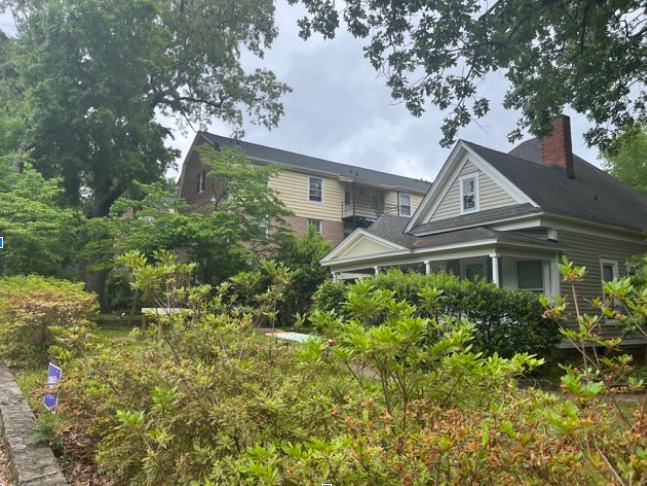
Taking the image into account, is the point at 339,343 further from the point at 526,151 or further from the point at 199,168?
the point at 199,168

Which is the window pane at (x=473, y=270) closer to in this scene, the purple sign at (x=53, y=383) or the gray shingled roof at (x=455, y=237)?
the gray shingled roof at (x=455, y=237)

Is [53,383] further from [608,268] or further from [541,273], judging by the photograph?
[608,268]

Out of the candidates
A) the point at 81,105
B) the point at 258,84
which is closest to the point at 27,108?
the point at 81,105

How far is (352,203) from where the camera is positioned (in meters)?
29.0

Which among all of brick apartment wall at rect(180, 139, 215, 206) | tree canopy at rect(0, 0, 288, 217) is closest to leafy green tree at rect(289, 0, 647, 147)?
tree canopy at rect(0, 0, 288, 217)

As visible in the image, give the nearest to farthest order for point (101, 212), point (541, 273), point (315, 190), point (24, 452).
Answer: point (24, 452), point (541, 273), point (101, 212), point (315, 190)

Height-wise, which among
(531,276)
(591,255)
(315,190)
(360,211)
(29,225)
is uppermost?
(315,190)

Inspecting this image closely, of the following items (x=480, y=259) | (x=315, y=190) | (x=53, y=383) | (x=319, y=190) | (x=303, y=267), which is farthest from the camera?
(x=319, y=190)

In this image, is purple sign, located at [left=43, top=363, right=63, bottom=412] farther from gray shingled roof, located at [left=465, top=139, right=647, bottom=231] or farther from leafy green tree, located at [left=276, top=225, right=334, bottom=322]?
leafy green tree, located at [left=276, top=225, right=334, bottom=322]

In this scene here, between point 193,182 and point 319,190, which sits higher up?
point 193,182

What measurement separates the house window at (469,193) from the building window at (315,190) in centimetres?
1316

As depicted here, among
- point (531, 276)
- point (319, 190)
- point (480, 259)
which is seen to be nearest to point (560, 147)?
point (480, 259)

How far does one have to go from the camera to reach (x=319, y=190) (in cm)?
Answer: 2800

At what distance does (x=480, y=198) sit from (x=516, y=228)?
6.17 feet
